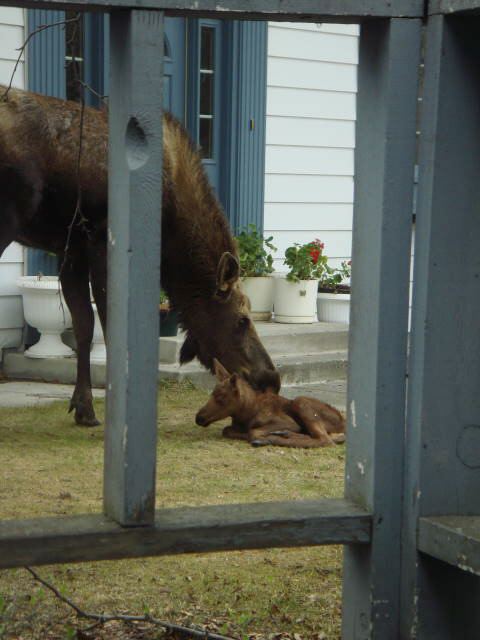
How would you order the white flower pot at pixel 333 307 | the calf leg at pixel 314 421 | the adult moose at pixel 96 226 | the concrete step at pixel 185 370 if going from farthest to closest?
the white flower pot at pixel 333 307, the concrete step at pixel 185 370, the calf leg at pixel 314 421, the adult moose at pixel 96 226

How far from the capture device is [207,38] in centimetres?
1094

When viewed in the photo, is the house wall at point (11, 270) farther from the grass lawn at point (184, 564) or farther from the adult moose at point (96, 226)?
the grass lawn at point (184, 564)

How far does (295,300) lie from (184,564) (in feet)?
21.7

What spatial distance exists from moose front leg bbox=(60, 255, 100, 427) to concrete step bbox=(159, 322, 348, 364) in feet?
6.15

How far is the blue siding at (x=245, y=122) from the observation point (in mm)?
10859

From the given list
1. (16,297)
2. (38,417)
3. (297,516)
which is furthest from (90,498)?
(16,297)

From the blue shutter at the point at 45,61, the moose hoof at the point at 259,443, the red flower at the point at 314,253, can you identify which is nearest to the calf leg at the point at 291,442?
the moose hoof at the point at 259,443

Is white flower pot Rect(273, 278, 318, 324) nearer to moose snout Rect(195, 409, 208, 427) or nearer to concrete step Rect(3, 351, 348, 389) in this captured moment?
concrete step Rect(3, 351, 348, 389)

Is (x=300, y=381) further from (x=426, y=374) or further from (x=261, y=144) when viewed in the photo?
(x=426, y=374)

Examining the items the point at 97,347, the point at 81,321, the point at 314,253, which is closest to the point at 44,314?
the point at 97,347

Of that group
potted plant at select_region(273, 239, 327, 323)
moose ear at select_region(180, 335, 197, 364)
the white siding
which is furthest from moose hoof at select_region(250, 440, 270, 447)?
the white siding

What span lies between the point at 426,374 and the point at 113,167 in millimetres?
857

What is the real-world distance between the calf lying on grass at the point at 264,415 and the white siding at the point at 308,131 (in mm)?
3960

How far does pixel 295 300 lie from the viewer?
35.6ft
